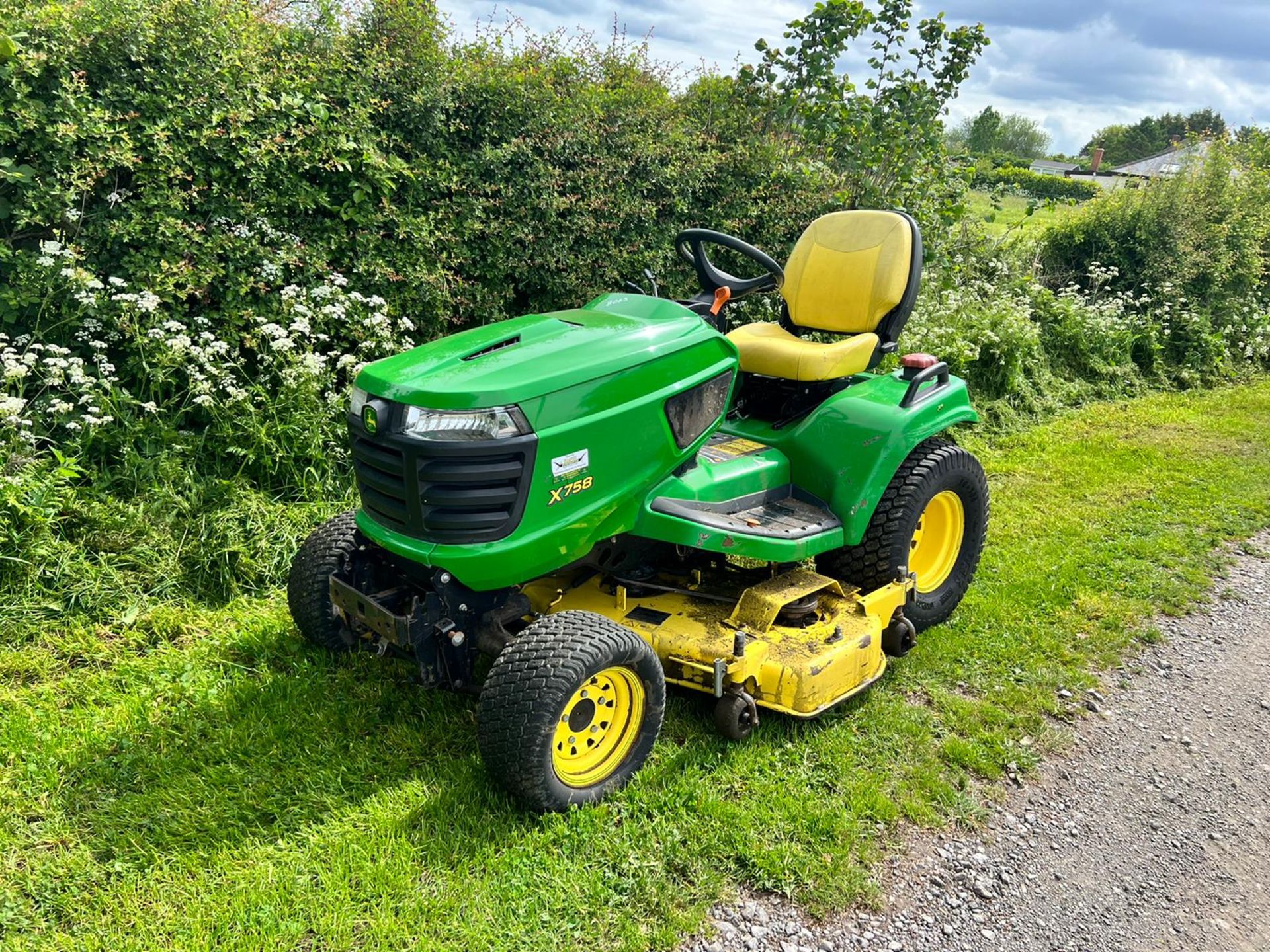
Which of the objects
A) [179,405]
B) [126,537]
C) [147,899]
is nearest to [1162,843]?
[147,899]

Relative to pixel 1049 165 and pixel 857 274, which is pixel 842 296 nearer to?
pixel 857 274

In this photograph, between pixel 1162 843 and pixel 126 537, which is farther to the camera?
pixel 126 537

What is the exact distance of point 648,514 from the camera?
10.2ft

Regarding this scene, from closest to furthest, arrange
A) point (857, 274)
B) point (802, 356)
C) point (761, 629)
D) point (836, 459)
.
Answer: point (761, 629), point (836, 459), point (802, 356), point (857, 274)

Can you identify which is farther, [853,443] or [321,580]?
[853,443]

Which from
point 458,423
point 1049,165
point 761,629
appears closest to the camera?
point 458,423

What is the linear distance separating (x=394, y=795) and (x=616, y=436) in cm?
134

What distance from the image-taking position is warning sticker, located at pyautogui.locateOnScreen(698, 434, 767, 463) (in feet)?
11.6

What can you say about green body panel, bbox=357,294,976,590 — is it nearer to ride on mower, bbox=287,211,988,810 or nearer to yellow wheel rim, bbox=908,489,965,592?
ride on mower, bbox=287,211,988,810

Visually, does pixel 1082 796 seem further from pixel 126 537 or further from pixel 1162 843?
pixel 126 537

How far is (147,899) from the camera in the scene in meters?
2.38

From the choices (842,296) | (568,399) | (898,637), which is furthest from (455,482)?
(842,296)

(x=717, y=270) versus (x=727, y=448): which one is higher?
(x=717, y=270)

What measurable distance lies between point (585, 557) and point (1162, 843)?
6.98ft
